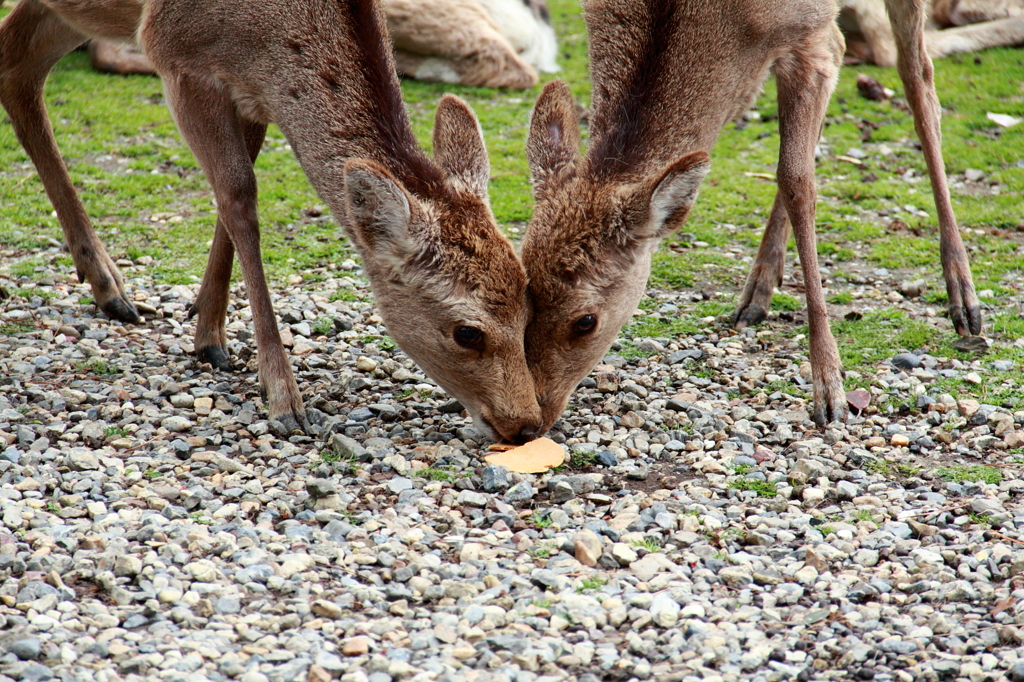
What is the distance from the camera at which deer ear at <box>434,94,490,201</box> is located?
504 centimetres

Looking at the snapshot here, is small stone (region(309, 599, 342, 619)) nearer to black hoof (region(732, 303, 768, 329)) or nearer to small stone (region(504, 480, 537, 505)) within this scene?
small stone (region(504, 480, 537, 505))

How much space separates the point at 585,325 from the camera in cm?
505

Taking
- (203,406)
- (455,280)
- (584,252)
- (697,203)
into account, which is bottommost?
(203,406)

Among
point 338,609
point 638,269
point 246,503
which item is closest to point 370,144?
point 638,269

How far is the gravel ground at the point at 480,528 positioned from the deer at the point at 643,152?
0.54m

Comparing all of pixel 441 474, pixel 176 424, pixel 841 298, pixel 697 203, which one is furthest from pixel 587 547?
pixel 697 203

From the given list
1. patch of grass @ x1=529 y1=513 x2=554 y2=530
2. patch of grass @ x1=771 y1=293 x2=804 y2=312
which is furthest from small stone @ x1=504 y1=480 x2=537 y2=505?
patch of grass @ x1=771 y1=293 x2=804 y2=312

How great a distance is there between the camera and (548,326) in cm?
498

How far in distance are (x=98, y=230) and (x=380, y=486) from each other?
181 inches

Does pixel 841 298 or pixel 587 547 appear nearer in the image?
pixel 587 547

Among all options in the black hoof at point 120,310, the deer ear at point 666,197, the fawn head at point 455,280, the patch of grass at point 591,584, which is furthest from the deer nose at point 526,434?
the black hoof at point 120,310

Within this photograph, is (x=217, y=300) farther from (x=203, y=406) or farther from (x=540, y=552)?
(x=540, y=552)

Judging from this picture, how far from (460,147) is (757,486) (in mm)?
2152

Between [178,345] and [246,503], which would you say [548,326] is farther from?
[178,345]
